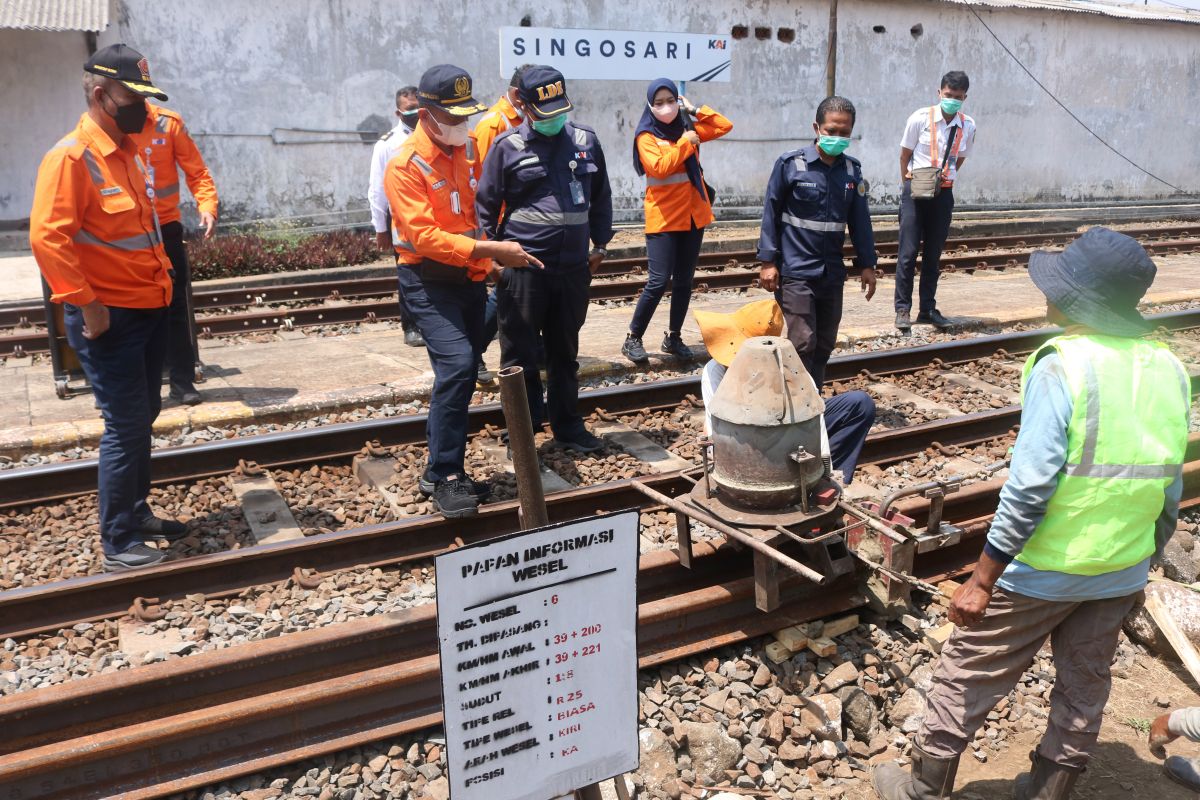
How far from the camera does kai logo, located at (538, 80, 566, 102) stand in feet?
18.9

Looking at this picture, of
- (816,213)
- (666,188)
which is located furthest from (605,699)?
(666,188)

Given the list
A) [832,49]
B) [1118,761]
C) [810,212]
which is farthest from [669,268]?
[832,49]

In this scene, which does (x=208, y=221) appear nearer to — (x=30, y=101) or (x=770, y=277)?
(x=770, y=277)

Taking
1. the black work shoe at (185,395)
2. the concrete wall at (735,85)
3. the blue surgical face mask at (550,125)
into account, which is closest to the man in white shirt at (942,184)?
the blue surgical face mask at (550,125)

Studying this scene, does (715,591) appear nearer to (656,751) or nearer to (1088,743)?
(656,751)

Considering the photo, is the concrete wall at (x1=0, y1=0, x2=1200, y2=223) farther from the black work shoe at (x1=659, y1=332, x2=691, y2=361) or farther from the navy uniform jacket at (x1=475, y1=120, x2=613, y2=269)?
the navy uniform jacket at (x1=475, y1=120, x2=613, y2=269)

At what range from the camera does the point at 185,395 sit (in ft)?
24.0

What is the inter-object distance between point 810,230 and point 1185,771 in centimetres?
362

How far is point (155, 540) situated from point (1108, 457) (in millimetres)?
4443

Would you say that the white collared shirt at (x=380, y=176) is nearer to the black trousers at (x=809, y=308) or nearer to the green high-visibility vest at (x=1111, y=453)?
the black trousers at (x=809, y=308)

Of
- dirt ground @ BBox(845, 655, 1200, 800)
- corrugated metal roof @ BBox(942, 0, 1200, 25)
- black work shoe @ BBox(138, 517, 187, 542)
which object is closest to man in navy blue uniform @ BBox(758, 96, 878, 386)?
dirt ground @ BBox(845, 655, 1200, 800)

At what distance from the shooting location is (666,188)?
313 inches

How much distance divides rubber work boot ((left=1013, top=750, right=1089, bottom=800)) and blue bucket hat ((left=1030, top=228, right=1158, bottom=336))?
1.47 m

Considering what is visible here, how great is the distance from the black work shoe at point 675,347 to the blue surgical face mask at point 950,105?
3533 millimetres
